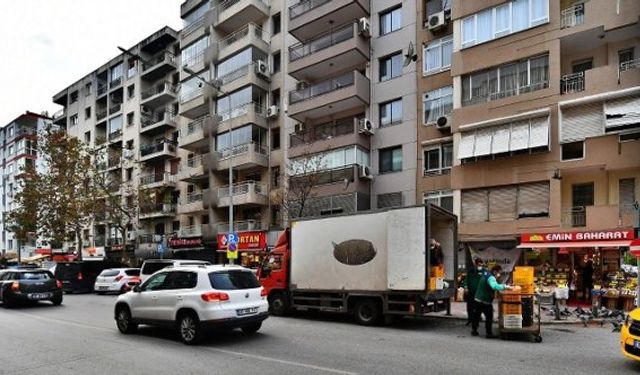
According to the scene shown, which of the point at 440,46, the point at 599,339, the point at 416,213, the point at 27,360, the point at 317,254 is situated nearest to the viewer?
the point at 27,360

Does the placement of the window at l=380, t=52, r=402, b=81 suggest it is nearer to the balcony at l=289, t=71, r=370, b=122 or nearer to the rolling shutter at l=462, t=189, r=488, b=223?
the balcony at l=289, t=71, r=370, b=122

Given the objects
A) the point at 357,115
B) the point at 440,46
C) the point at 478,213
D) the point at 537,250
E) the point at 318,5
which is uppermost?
the point at 318,5

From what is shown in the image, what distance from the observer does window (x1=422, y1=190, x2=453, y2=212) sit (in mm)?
23250

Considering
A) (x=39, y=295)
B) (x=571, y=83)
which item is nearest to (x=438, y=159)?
(x=571, y=83)

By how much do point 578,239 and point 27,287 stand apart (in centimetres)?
2045

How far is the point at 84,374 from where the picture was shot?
7582 millimetres

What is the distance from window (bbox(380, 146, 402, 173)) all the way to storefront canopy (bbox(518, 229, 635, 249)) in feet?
27.4

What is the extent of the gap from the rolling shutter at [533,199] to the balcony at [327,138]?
905 cm

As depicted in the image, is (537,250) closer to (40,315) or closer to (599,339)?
(599,339)

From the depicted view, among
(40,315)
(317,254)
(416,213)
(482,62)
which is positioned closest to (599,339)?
(416,213)

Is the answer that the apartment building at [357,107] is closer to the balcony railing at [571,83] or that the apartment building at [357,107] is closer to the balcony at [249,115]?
the balcony at [249,115]

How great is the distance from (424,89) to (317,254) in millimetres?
13859

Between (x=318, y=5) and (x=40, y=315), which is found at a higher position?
(x=318, y=5)

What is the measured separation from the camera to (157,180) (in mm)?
42125
